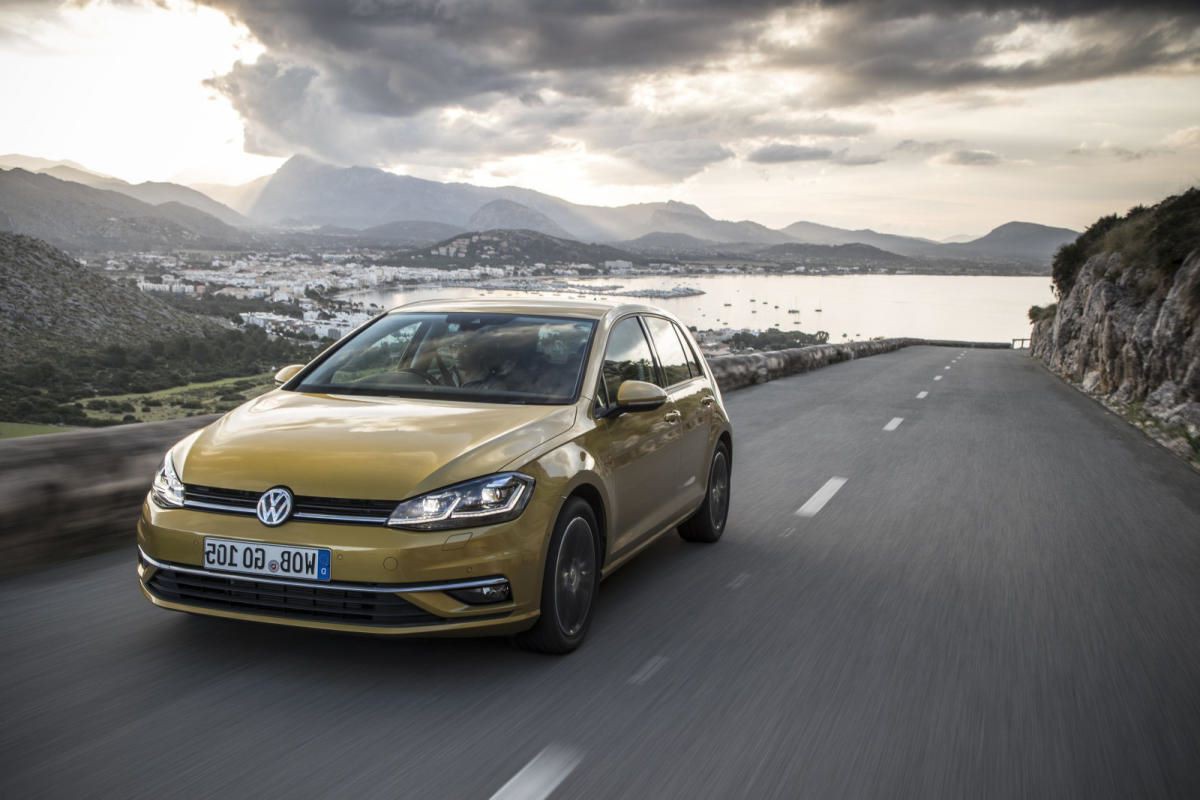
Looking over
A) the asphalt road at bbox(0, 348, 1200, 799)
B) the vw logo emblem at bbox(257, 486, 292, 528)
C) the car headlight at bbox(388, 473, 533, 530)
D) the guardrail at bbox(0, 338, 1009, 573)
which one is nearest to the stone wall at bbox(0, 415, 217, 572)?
the guardrail at bbox(0, 338, 1009, 573)

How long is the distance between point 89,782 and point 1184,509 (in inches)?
329

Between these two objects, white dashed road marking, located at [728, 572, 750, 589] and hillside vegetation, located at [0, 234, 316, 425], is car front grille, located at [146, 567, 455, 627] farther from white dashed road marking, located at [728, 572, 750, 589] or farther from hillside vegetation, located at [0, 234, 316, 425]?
hillside vegetation, located at [0, 234, 316, 425]

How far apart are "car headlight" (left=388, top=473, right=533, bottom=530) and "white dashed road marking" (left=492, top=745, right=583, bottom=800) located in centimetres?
91

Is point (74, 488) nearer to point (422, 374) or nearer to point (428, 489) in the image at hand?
point (422, 374)

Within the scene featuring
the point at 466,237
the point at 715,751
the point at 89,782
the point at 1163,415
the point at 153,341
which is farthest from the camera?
the point at 466,237

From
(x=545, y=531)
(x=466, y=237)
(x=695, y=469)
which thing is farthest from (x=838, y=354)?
(x=466, y=237)

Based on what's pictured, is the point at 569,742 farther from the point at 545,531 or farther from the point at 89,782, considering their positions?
the point at 89,782

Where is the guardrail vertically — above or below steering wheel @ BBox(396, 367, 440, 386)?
below

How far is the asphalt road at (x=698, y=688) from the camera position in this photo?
3.14 m

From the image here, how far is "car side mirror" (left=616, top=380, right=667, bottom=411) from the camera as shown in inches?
190

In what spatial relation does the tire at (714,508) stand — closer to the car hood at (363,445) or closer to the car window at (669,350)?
the car window at (669,350)

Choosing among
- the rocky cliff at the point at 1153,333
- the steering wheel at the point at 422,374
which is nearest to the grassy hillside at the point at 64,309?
the steering wheel at the point at 422,374

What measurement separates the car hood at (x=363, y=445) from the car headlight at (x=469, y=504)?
4 cm

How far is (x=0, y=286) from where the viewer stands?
55.6ft
